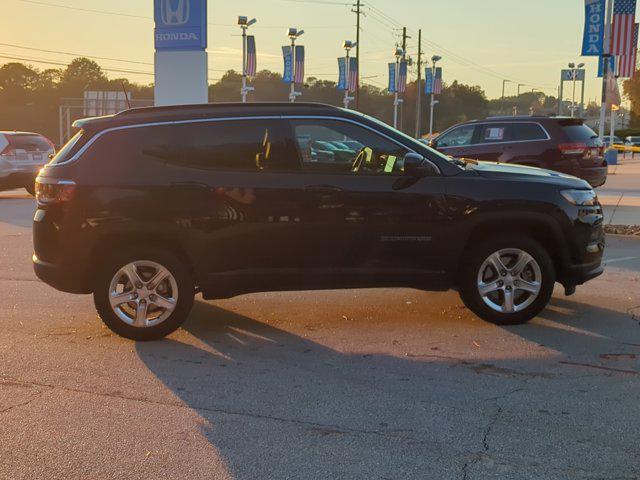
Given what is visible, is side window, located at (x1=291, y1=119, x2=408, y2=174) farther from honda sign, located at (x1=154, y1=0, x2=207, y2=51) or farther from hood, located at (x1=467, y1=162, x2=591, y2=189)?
honda sign, located at (x1=154, y1=0, x2=207, y2=51)

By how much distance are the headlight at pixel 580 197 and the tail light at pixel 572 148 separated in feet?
26.2

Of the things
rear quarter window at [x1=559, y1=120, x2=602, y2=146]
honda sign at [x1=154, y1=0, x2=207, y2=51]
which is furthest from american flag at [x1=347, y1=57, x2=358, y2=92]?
rear quarter window at [x1=559, y1=120, x2=602, y2=146]

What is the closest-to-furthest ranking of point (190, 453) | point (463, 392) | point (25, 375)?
point (190, 453) < point (463, 392) < point (25, 375)

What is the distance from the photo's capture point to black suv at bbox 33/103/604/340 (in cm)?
541

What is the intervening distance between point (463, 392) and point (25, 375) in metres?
3.12

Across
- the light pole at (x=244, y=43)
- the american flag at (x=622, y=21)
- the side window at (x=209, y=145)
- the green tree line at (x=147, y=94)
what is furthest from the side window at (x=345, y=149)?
the green tree line at (x=147, y=94)

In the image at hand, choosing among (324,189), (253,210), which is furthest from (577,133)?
(253,210)

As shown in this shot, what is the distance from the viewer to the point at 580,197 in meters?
5.87

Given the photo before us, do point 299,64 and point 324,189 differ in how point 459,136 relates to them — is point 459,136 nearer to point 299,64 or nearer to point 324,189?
point 324,189

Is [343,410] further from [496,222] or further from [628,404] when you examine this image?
[496,222]

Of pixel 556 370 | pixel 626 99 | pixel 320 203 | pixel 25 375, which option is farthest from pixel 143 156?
pixel 626 99

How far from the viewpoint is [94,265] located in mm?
5512

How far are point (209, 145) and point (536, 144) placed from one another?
32.5 ft

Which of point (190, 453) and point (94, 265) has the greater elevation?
point (94, 265)
